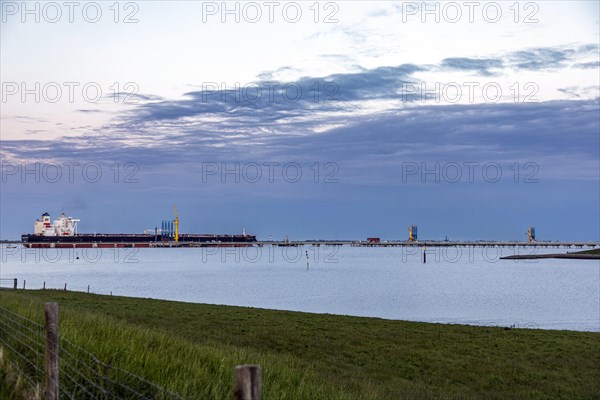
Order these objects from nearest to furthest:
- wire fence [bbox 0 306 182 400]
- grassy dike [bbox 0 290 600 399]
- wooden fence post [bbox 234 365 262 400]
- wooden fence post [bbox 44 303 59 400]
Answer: wooden fence post [bbox 234 365 262 400], wooden fence post [bbox 44 303 59 400], wire fence [bbox 0 306 182 400], grassy dike [bbox 0 290 600 399]

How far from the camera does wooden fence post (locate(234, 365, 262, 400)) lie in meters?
5.02

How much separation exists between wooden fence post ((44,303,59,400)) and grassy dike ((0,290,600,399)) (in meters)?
1.13

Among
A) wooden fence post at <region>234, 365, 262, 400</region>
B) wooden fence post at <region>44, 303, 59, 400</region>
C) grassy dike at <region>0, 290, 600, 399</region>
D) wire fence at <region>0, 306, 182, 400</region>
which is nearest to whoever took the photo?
wooden fence post at <region>234, 365, 262, 400</region>

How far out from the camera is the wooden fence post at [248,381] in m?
5.02

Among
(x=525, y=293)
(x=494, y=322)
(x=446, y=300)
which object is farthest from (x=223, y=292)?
(x=494, y=322)

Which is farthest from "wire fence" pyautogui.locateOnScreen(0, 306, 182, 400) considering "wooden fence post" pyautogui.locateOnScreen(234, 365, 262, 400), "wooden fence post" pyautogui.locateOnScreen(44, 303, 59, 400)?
"wooden fence post" pyautogui.locateOnScreen(234, 365, 262, 400)

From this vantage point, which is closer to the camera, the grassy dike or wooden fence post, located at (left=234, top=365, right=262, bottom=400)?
wooden fence post, located at (left=234, top=365, right=262, bottom=400)

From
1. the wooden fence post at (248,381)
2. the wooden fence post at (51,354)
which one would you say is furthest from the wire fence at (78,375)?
the wooden fence post at (248,381)

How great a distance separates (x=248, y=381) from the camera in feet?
16.6

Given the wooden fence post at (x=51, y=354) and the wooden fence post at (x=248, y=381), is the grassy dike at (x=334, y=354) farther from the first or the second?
the wooden fence post at (x=248, y=381)

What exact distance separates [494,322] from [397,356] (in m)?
37.1

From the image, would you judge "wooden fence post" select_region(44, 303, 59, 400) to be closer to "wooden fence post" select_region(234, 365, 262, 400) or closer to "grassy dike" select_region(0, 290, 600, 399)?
"grassy dike" select_region(0, 290, 600, 399)

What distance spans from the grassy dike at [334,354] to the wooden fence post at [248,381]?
625 cm

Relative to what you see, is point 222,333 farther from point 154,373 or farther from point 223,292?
point 223,292
